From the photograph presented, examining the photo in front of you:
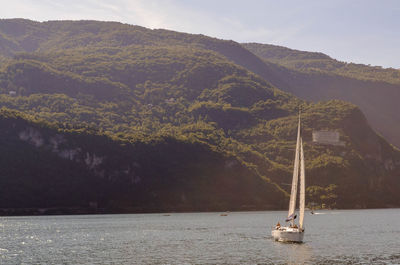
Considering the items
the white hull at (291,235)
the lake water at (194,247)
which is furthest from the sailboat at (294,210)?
the lake water at (194,247)

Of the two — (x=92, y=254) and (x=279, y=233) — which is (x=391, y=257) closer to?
(x=279, y=233)

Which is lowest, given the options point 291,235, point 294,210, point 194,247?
point 194,247

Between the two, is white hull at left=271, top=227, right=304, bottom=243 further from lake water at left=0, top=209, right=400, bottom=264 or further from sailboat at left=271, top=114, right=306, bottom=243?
lake water at left=0, top=209, right=400, bottom=264

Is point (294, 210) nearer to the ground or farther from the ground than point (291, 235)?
farther from the ground

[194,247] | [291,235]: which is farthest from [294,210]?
[194,247]

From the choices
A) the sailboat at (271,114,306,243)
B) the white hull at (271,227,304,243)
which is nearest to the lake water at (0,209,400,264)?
the white hull at (271,227,304,243)

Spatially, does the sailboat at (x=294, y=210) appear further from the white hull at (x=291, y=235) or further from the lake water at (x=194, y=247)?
the lake water at (x=194, y=247)

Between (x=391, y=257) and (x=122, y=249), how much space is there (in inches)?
2027

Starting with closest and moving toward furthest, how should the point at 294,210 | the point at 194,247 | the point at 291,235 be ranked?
the point at 294,210
the point at 194,247
the point at 291,235

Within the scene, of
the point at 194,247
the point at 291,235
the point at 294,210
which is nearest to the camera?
the point at 294,210

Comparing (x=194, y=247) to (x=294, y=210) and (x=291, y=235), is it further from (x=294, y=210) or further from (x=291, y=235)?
(x=294, y=210)

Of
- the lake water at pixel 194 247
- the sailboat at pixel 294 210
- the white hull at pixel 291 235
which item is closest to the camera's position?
the lake water at pixel 194 247

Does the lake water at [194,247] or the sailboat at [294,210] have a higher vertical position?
the sailboat at [294,210]

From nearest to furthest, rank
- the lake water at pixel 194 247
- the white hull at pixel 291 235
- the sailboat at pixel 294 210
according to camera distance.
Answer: the lake water at pixel 194 247 < the sailboat at pixel 294 210 < the white hull at pixel 291 235
